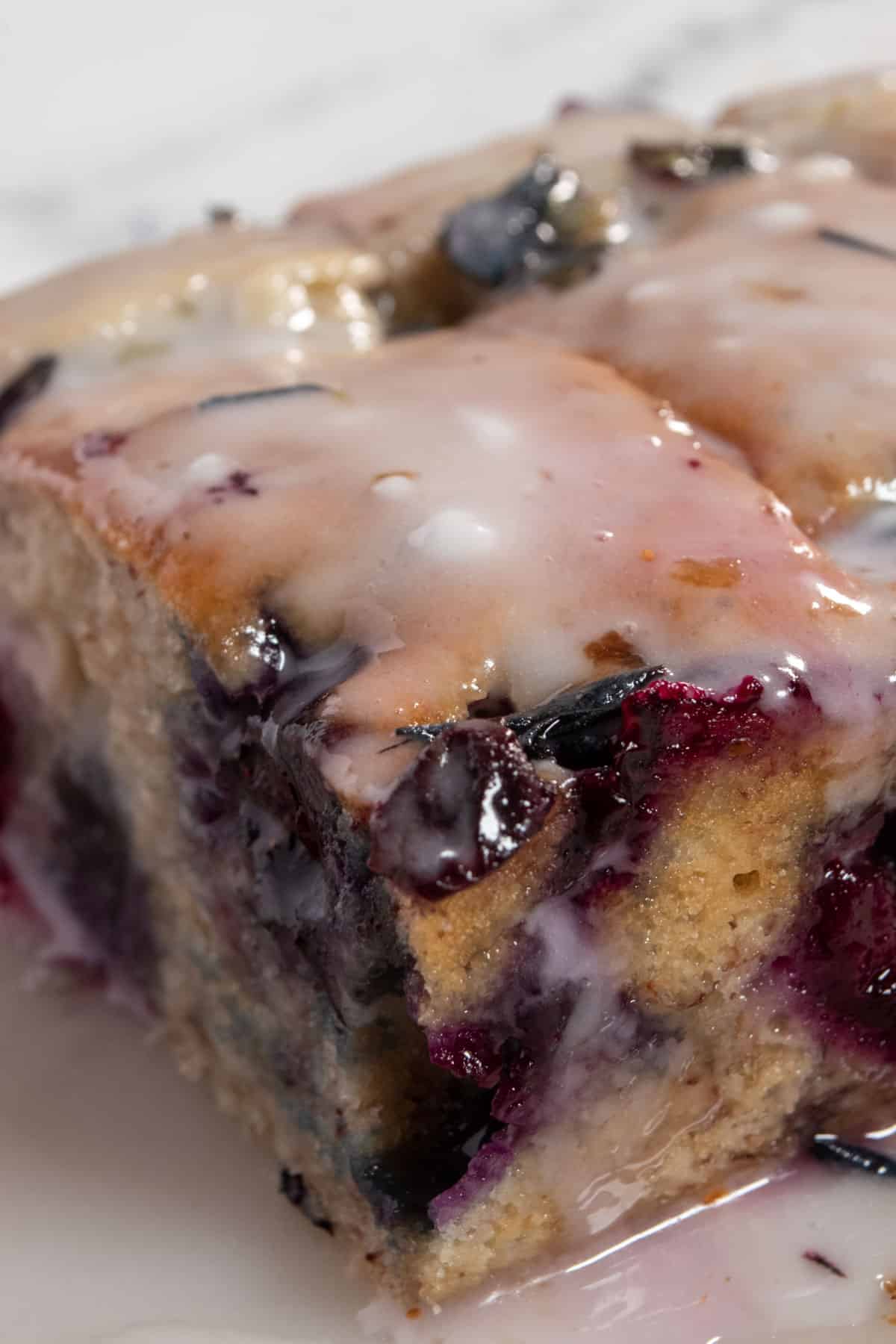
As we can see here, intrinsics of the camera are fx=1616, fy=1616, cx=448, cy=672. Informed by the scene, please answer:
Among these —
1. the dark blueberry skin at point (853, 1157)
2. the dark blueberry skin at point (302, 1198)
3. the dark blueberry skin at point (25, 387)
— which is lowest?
the dark blueberry skin at point (853, 1157)

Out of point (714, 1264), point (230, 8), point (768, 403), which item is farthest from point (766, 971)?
point (230, 8)

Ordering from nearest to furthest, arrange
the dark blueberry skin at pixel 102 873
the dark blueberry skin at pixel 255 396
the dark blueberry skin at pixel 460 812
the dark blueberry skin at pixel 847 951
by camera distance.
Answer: the dark blueberry skin at pixel 460 812
the dark blueberry skin at pixel 847 951
the dark blueberry skin at pixel 255 396
the dark blueberry skin at pixel 102 873

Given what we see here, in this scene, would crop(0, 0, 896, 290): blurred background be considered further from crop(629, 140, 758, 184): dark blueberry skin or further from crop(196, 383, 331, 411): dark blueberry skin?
crop(196, 383, 331, 411): dark blueberry skin

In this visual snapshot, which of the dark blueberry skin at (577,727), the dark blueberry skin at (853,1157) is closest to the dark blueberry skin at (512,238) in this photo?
the dark blueberry skin at (577,727)

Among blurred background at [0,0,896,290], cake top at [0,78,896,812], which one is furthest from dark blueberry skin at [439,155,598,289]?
blurred background at [0,0,896,290]

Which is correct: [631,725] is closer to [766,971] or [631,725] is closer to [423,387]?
[766,971]

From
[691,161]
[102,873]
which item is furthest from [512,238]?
[102,873]

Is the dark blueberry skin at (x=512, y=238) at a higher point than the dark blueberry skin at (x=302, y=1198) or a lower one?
higher

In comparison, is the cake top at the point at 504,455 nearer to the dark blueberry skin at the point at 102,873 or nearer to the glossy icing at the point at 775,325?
the glossy icing at the point at 775,325
